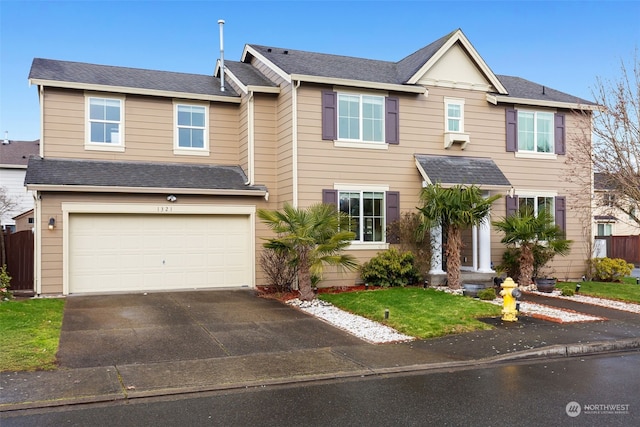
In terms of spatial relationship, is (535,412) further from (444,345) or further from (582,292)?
(582,292)

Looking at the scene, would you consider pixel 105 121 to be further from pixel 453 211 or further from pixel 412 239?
pixel 453 211

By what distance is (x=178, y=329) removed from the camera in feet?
35.6

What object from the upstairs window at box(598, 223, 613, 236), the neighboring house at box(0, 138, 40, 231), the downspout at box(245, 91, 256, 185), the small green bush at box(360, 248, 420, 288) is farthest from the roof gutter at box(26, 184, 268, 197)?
the upstairs window at box(598, 223, 613, 236)

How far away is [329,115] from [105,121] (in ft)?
21.8

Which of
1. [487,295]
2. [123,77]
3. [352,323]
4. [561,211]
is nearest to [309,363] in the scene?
[352,323]

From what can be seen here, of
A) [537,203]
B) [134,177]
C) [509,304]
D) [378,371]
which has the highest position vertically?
[134,177]

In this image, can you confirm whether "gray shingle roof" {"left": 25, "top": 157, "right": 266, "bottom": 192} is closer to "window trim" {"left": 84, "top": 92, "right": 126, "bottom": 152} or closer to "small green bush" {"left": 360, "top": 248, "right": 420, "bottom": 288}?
"window trim" {"left": 84, "top": 92, "right": 126, "bottom": 152}

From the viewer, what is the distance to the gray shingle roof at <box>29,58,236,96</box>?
55.1 ft

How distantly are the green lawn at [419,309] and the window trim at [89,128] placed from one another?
768 cm

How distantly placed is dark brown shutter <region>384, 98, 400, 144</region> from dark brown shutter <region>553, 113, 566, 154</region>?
6.09 metres

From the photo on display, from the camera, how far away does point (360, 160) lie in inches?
664

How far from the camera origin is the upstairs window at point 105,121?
55.2 ft

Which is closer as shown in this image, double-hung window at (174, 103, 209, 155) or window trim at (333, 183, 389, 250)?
window trim at (333, 183, 389, 250)

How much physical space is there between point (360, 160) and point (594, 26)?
28.4 ft
